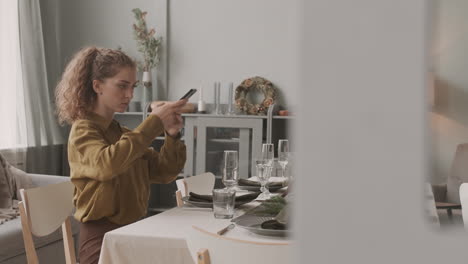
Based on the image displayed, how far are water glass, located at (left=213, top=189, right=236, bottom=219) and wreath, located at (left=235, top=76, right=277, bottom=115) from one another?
9.28 ft

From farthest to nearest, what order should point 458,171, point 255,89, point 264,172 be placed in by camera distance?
point 255,89
point 264,172
point 458,171

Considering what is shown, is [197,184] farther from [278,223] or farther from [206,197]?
[278,223]

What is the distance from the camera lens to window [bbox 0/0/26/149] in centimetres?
447

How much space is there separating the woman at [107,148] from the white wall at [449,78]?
1.62m

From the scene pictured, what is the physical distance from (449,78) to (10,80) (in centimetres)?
475

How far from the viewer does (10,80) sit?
4.53 meters

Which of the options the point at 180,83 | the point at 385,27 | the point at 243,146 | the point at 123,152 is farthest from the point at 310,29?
the point at 180,83

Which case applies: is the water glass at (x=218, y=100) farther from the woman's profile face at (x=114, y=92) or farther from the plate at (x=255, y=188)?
the woman's profile face at (x=114, y=92)

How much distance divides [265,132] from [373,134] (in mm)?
4274

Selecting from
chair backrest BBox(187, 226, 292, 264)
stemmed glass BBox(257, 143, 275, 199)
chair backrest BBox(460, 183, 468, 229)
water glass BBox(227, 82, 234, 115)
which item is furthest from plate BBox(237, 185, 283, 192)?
water glass BBox(227, 82, 234, 115)

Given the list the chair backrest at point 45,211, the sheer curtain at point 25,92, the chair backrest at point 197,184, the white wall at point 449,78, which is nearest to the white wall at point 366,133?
the white wall at point 449,78

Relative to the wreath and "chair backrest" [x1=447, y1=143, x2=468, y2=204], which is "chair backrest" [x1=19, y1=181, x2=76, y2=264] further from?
the wreath

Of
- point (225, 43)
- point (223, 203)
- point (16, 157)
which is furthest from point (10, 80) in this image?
point (223, 203)

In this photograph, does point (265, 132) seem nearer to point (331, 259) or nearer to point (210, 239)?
point (210, 239)
